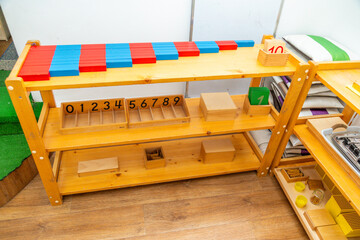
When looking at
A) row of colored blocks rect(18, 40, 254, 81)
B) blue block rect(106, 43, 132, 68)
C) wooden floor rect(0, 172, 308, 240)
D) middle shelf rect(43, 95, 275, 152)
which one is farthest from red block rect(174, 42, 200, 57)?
wooden floor rect(0, 172, 308, 240)

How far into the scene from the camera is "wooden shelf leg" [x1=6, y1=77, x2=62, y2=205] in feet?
4.06

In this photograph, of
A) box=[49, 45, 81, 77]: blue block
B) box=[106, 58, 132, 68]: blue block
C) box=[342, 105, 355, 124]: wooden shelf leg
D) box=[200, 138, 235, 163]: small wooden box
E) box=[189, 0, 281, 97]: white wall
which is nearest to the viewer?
box=[49, 45, 81, 77]: blue block

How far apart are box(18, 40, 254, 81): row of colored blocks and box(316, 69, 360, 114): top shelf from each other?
1.84 ft

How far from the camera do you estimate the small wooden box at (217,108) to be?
5.84 ft

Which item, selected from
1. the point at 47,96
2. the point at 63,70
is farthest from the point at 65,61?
the point at 47,96

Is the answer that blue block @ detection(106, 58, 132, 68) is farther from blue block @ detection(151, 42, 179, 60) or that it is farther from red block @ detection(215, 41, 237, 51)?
red block @ detection(215, 41, 237, 51)

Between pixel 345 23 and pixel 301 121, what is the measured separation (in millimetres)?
798

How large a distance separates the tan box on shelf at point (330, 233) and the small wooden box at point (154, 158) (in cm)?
109

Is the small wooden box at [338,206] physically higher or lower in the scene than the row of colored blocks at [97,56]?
lower

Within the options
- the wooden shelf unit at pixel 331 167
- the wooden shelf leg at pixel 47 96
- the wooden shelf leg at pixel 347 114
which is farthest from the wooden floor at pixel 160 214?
the wooden shelf leg at pixel 347 114

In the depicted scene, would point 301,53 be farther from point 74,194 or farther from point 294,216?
point 74,194

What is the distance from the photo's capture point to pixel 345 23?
1948 millimetres

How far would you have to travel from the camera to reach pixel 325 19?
6.96ft

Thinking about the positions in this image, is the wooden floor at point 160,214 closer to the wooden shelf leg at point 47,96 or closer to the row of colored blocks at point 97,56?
the wooden shelf leg at point 47,96
